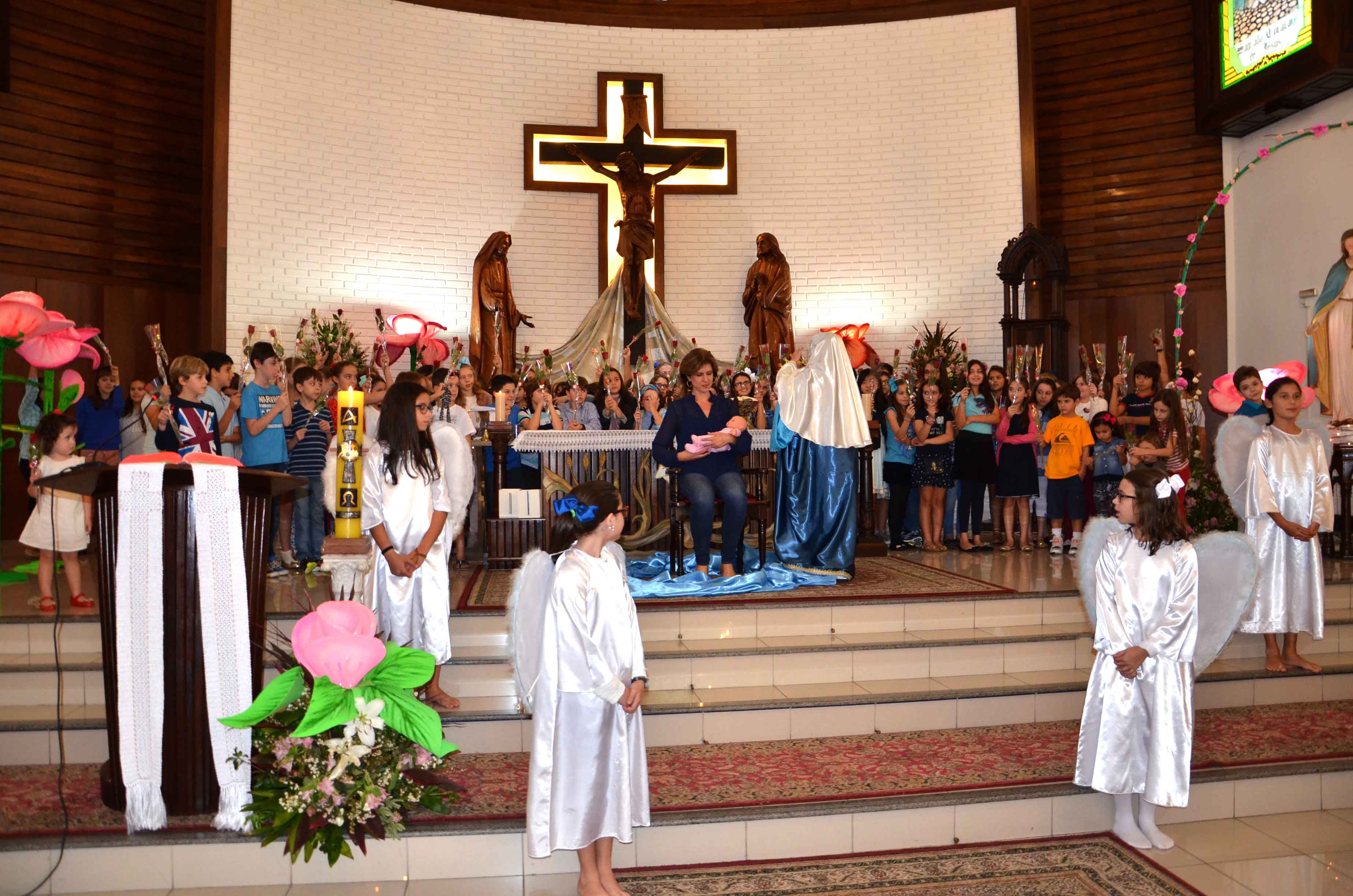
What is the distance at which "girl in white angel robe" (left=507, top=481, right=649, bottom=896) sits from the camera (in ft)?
10.6

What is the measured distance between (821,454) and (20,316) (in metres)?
4.22

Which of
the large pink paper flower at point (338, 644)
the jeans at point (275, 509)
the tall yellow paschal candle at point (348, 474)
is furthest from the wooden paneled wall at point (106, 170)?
the large pink paper flower at point (338, 644)

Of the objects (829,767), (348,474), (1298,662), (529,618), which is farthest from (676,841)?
(1298,662)

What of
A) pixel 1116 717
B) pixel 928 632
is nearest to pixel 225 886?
pixel 1116 717

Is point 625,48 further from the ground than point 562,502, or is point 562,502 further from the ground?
point 625,48

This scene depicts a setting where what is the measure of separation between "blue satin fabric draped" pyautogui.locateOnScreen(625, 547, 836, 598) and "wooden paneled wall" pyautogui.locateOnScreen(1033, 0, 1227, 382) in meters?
5.69

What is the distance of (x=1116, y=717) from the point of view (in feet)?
12.5

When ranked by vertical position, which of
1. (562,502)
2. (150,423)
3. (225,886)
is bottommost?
(225,886)

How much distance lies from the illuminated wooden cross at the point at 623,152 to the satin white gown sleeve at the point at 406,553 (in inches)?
272

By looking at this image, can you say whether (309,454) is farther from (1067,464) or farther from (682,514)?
(1067,464)

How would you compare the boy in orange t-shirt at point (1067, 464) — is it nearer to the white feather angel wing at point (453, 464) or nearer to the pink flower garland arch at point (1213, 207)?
the pink flower garland arch at point (1213, 207)

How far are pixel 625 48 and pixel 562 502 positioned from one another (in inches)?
352

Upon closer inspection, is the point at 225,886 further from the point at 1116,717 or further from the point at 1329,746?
the point at 1329,746

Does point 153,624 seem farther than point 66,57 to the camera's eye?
No
